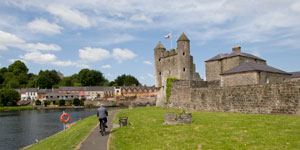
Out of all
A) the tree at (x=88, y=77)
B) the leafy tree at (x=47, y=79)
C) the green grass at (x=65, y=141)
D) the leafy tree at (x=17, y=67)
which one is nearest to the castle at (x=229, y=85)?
the green grass at (x=65, y=141)

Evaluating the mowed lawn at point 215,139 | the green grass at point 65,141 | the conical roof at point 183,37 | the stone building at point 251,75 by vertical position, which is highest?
the conical roof at point 183,37

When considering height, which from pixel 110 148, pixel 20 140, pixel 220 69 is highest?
pixel 220 69

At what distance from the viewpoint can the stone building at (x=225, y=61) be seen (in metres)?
35.8

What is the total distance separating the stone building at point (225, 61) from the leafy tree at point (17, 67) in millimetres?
117673

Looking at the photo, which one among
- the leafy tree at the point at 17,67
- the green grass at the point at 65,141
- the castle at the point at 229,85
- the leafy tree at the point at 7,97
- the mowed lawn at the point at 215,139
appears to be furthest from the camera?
the leafy tree at the point at 17,67

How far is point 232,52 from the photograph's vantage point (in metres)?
38.1

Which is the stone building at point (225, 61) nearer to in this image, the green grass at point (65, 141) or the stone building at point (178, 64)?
the stone building at point (178, 64)

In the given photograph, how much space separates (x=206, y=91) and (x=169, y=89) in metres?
8.75

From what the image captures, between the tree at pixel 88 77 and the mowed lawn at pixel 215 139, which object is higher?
the tree at pixel 88 77

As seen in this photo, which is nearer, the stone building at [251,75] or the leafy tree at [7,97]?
the stone building at [251,75]

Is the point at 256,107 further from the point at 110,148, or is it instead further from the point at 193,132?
the point at 110,148

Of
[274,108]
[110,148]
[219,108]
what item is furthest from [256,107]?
[110,148]

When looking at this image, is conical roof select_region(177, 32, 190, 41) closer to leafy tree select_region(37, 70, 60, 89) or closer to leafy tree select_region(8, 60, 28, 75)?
leafy tree select_region(37, 70, 60, 89)

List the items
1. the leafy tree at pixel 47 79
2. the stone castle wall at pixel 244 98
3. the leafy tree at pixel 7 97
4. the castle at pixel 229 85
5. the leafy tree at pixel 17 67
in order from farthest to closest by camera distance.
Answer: the leafy tree at pixel 17 67
the leafy tree at pixel 47 79
the leafy tree at pixel 7 97
the castle at pixel 229 85
the stone castle wall at pixel 244 98
